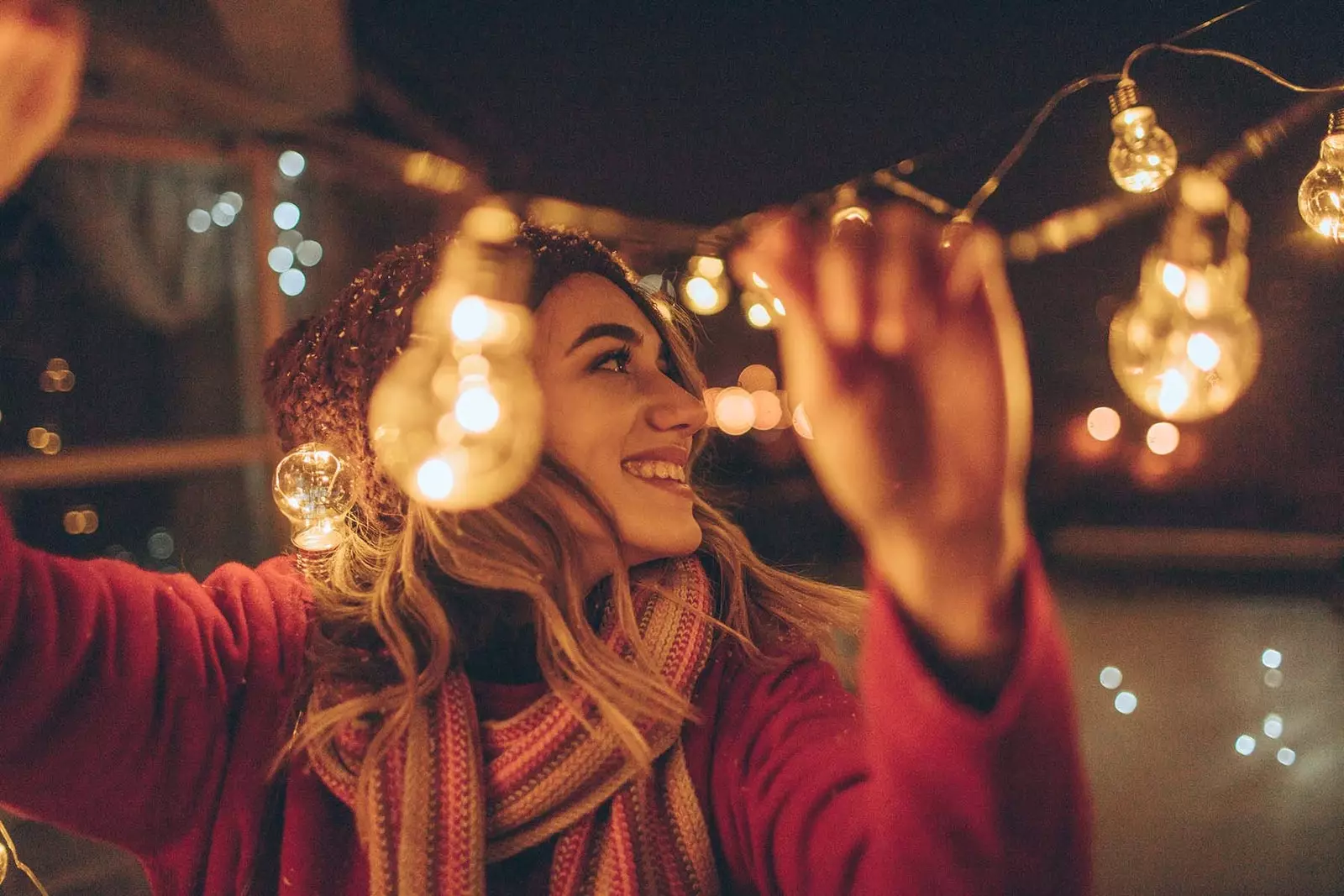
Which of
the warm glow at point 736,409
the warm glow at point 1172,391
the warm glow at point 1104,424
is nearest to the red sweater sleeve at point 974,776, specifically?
the warm glow at point 1172,391

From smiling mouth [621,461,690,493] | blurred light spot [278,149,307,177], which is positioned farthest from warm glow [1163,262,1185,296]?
blurred light spot [278,149,307,177]

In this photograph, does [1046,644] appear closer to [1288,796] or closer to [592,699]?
[592,699]

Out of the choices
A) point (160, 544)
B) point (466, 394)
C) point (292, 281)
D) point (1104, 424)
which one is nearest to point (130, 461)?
point (160, 544)

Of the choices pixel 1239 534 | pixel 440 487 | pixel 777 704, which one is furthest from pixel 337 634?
pixel 1239 534

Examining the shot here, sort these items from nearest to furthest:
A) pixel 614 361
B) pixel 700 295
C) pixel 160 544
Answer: pixel 614 361, pixel 700 295, pixel 160 544

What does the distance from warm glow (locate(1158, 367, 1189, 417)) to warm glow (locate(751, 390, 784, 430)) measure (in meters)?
1.66

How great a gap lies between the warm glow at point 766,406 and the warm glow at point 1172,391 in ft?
5.44

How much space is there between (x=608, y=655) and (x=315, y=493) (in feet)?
1.59

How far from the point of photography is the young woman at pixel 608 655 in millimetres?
547

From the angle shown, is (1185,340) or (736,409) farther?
(736,409)

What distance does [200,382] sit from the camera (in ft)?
10.3

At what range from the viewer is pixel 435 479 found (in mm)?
961

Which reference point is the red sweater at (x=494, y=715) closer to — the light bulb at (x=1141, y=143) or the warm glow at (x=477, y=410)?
the warm glow at (x=477, y=410)

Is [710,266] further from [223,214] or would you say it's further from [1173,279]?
[223,214]
